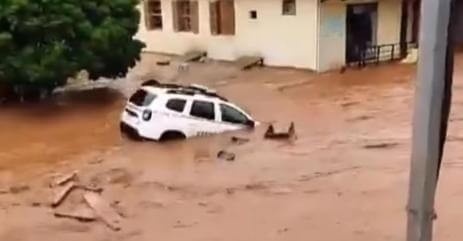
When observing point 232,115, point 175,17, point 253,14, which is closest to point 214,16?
point 253,14

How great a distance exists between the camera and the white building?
99.1ft

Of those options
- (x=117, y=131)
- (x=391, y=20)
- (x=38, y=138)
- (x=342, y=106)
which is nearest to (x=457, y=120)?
(x=342, y=106)

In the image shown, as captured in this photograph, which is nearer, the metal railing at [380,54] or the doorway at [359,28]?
the doorway at [359,28]

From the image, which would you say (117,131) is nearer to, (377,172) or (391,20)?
(377,172)

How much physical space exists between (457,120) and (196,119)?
21.6 ft

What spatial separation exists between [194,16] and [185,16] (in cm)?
81

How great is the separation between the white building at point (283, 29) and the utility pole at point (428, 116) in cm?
2698

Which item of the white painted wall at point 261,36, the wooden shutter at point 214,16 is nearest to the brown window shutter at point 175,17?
the white painted wall at point 261,36

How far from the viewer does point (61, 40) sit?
24547 millimetres

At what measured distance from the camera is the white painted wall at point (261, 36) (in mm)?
30266

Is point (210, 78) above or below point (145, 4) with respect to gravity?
below

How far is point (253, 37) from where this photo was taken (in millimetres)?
32406

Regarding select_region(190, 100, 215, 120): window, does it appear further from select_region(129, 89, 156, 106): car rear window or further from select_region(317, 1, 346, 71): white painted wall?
select_region(317, 1, 346, 71): white painted wall

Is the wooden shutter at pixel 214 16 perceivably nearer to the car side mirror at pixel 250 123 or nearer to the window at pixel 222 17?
the window at pixel 222 17
